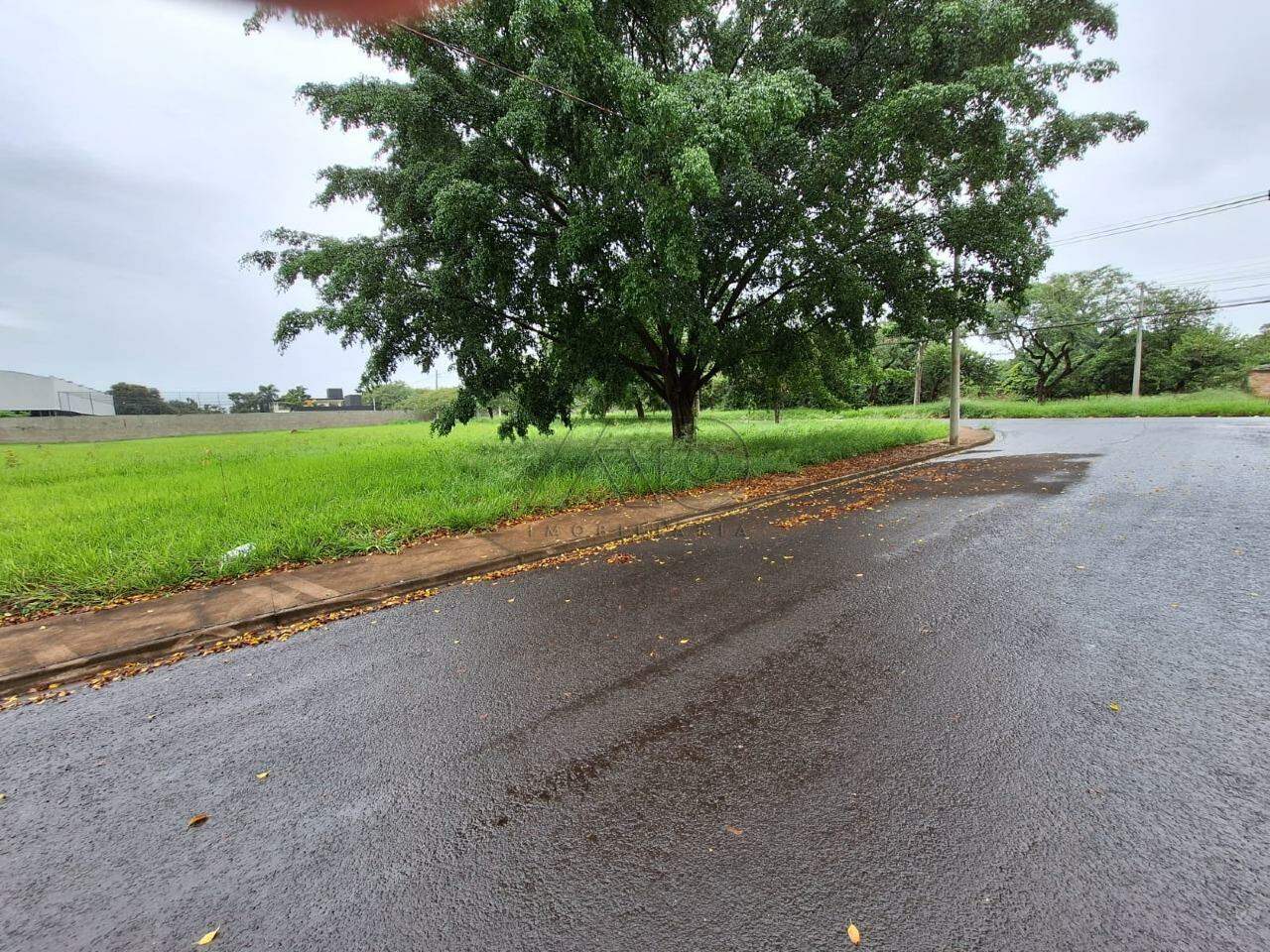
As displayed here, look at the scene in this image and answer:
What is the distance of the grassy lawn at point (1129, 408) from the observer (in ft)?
73.8

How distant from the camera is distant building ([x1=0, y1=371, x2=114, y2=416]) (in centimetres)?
3562

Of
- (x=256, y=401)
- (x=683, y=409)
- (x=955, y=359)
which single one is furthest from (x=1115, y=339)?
(x=256, y=401)

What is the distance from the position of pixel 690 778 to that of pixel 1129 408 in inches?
1300

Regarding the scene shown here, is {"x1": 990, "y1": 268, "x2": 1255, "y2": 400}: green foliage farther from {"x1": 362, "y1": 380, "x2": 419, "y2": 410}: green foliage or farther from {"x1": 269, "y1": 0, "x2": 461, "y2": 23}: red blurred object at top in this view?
{"x1": 362, "y1": 380, "x2": 419, "y2": 410}: green foliage

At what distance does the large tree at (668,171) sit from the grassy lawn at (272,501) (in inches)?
94.8

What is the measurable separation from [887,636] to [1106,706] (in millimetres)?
1029

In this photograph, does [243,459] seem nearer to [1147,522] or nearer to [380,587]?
[380,587]

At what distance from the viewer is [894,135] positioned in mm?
8047

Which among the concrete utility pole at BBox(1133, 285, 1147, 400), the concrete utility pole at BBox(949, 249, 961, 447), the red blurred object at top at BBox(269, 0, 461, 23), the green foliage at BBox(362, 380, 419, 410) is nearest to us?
the red blurred object at top at BBox(269, 0, 461, 23)

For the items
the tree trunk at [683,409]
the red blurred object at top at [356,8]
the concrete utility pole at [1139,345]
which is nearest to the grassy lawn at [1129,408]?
the concrete utility pole at [1139,345]

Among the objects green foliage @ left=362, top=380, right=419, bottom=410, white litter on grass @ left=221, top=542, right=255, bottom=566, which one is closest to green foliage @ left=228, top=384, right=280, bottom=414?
green foliage @ left=362, top=380, right=419, bottom=410

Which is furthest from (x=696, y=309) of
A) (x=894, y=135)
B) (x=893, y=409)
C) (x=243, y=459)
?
(x=893, y=409)

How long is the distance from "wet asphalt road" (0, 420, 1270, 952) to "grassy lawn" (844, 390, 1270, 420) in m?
27.8

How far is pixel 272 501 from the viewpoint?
22.9 feet
